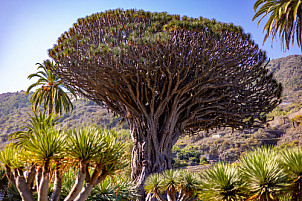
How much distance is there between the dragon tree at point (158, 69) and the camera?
9609mm

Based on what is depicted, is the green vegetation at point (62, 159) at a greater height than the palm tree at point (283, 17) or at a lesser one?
lesser

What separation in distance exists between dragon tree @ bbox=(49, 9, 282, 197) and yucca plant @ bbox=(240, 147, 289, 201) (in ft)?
19.5

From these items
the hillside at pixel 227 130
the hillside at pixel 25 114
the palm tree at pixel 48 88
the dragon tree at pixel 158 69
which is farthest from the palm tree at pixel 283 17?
the hillside at pixel 25 114

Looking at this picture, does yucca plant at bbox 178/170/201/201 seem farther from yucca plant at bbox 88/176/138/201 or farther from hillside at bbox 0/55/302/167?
hillside at bbox 0/55/302/167

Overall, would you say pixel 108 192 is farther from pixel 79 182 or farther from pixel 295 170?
pixel 295 170

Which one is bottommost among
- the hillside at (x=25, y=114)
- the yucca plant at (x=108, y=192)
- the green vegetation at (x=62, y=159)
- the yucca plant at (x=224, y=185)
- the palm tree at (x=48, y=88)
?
the yucca plant at (x=108, y=192)

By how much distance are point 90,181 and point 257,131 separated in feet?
155

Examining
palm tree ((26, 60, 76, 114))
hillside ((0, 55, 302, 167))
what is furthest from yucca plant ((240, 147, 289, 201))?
palm tree ((26, 60, 76, 114))

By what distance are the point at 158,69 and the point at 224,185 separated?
6894 mm

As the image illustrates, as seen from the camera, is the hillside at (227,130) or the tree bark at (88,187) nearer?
the tree bark at (88,187)

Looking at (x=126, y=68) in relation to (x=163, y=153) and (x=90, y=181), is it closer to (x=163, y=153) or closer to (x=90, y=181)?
(x=163, y=153)

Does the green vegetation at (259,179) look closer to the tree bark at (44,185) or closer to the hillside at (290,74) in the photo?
the tree bark at (44,185)

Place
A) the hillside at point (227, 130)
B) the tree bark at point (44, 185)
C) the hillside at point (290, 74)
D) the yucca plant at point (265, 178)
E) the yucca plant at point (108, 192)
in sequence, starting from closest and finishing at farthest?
the yucca plant at point (265, 178)
the tree bark at point (44, 185)
the yucca plant at point (108, 192)
the hillside at point (227, 130)
the hillside at point (290, 74)

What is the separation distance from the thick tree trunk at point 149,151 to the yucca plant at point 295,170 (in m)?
6.69
